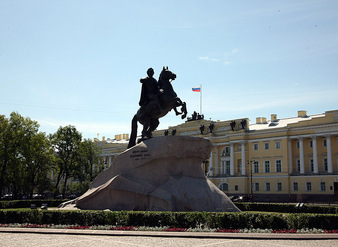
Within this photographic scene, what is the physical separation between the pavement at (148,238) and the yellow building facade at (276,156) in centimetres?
4758

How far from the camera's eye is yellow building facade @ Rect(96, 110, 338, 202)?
198 ft

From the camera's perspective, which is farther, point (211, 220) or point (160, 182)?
point (160, 182)

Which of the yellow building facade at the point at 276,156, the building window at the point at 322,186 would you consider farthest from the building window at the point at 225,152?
the building window at the point at 322,186

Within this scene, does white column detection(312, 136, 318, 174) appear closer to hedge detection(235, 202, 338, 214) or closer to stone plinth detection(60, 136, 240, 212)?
hedge detection(235, 202, 338, 214)

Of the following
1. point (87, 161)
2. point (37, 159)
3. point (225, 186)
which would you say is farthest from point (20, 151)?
point (225, 186)

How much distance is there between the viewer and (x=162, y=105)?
19156 mm

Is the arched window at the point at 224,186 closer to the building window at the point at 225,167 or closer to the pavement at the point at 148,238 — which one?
the building window at the point at 225,167

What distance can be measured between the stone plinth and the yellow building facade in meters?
42.2

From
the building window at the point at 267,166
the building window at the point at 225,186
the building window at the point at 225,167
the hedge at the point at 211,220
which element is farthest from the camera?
the building window at the point at 225,167

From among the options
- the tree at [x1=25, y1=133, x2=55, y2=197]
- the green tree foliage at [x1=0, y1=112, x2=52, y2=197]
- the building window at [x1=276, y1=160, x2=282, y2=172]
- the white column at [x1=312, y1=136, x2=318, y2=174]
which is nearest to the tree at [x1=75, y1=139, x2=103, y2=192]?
the tree at [x1=25, y1=133, x2=55, y2=197]

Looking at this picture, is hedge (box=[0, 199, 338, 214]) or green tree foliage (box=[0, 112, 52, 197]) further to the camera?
green tree foliage (box=[0, 112, 52, 197])

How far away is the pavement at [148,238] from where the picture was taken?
423 inches

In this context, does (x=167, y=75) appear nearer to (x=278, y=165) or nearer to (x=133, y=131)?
(x=133, y=131)

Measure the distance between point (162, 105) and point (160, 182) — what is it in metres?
3.97
